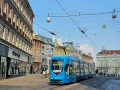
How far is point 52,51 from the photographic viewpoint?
90.2 m

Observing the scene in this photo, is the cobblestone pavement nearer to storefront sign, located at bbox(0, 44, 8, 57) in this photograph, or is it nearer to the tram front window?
the tram front window

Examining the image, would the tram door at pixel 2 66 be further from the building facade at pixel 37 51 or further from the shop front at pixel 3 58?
the building facade at pixel 37 51

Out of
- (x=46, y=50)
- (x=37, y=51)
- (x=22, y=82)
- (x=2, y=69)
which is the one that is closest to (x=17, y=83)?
(x=22, y=82)

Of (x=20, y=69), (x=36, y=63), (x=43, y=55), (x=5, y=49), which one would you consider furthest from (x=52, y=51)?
(x=5, y=49)

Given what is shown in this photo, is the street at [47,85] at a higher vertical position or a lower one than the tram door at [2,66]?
lower

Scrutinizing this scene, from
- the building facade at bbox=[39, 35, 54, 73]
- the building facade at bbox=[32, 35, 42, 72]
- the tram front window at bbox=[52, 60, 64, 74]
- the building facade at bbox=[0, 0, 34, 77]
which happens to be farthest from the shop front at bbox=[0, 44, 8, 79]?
the building facade at bbox=[39, 35, 54, 73]

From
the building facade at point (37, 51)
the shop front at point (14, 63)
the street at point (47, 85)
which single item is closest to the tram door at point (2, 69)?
the street at point (47, 85)

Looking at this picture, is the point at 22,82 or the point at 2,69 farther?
the point at 2,69

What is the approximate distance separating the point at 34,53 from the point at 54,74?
58.0m

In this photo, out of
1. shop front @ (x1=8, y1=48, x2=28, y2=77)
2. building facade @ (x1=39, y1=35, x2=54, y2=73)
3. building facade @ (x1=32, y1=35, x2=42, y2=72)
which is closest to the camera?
shop front @ (x1=8, y1=48, x2=28, y2=77)

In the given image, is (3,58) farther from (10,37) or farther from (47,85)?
(47,85)

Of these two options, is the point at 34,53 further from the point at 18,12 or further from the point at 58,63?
the point at 58,63

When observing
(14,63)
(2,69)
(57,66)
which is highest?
(14,63)

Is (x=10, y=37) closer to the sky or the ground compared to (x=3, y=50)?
closer to the sky
